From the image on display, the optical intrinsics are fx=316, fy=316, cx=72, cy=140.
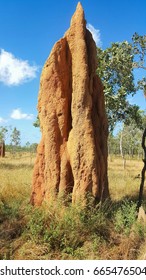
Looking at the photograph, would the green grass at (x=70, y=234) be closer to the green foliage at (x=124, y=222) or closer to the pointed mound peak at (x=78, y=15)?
the green foliage at (x=124, y=222)

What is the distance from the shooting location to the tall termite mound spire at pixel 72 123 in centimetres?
639

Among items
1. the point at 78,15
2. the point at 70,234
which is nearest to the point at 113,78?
the point at 78,15

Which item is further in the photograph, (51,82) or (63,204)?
(51,82)

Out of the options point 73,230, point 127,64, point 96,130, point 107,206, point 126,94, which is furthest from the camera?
point 126,94

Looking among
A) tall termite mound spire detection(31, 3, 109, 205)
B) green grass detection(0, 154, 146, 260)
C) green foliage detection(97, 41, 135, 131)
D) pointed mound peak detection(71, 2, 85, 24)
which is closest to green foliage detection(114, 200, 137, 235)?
green grass detection(0, 154, 146, 260)

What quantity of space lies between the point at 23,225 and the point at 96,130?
8.56ft

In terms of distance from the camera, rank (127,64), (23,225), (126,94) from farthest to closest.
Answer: (126,94) < (127,64) < (23,225)

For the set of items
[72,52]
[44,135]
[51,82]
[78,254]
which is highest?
[72,52]

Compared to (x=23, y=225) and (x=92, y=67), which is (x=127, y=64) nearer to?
(x=92, y=67)

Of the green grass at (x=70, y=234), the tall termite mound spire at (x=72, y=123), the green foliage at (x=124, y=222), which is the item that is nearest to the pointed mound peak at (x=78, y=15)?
the tall termite mound spire at (x=72, y=123)

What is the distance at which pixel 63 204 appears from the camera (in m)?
6.29

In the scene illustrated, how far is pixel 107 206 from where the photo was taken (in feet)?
21.9

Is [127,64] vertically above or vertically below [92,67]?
above

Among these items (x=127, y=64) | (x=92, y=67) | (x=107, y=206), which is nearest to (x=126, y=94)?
(x=127, y=64)
